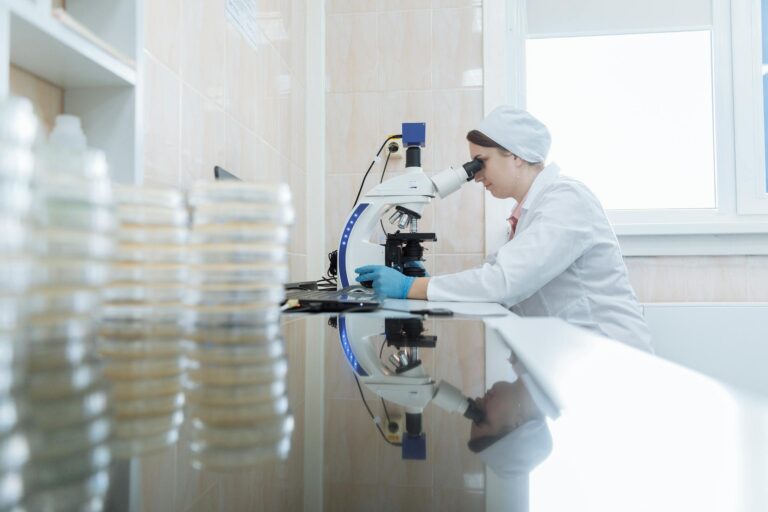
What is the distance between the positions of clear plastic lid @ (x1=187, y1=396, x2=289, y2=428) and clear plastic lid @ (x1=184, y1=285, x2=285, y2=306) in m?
0.27

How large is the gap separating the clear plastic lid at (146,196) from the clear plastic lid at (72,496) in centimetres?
38

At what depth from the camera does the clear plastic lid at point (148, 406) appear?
0.33 m

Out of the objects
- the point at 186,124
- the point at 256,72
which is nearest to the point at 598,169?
the point at 256,72

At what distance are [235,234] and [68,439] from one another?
35cm

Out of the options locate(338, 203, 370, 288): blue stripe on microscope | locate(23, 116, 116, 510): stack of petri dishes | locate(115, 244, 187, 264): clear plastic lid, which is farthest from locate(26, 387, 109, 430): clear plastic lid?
locate(338, 203, 370, 288): blue stripe on microscope

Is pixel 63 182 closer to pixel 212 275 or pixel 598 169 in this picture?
pixel 212 275

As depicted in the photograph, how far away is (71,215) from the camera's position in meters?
0.44

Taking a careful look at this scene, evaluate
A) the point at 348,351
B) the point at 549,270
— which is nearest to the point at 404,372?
the point at 348,351

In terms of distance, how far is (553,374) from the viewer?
0.44 meters

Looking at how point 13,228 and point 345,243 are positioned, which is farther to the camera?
point 345,243

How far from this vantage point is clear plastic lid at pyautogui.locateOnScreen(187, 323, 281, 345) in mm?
581

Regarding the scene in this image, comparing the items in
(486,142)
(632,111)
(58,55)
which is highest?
(632,111)

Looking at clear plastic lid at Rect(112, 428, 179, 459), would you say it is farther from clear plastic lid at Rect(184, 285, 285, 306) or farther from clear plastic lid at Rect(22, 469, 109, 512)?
clear plastic lid at Rect(184, 285, 285, 306)

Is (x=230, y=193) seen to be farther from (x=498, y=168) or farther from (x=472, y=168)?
(x=498, y=168)
